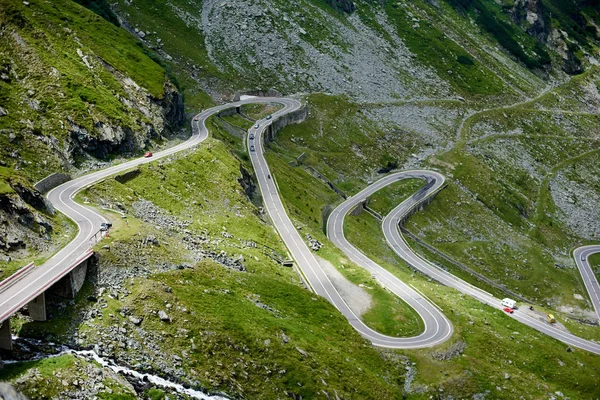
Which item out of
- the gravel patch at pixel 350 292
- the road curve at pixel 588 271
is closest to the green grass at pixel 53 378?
the gravel patch at pixel 350 292

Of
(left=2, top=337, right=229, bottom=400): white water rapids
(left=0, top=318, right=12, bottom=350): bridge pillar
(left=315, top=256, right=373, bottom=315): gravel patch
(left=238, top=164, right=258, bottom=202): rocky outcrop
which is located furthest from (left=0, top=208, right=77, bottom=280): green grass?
(left=238, top=164, right=258, bottom=202): rocky outcrop

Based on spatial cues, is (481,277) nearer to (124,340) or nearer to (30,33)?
(124,340)

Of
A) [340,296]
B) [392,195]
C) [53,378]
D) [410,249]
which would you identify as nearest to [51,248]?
[53,378]

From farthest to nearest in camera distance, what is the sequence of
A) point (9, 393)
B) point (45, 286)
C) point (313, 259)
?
point (313, 259)
point (45, 286)
point (9, 393)

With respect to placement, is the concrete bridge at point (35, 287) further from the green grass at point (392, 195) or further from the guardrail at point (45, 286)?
the green grass at point (392, 195)

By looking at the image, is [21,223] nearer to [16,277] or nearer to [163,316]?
[16,277]

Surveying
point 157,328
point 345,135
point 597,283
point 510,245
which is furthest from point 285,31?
point 157,328

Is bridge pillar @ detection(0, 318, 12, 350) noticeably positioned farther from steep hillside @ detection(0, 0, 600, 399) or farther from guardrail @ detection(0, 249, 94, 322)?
steep hillside @ detection(0, 0, 600, 399)
